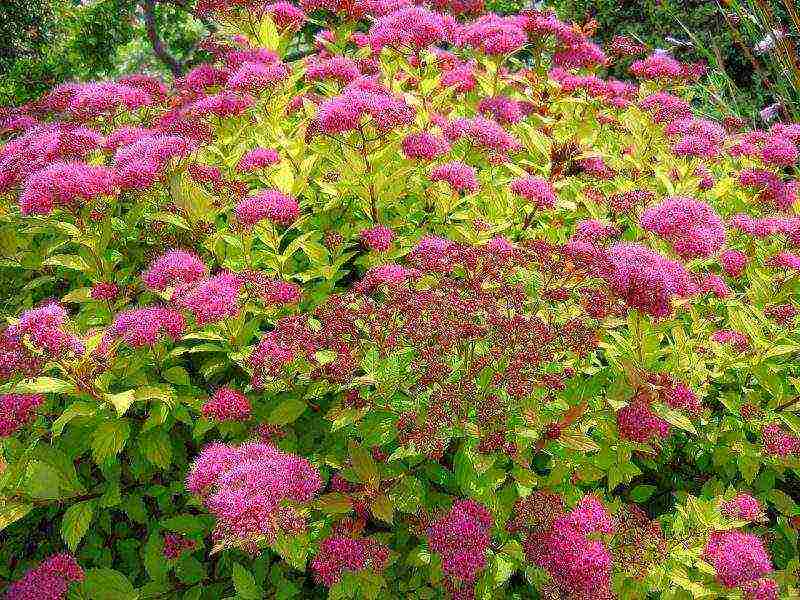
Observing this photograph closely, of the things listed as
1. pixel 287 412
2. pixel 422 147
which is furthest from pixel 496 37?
pixel 287 412

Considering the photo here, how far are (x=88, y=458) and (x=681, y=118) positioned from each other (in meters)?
2.74

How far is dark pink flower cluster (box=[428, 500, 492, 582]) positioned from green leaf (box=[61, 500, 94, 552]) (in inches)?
39.3

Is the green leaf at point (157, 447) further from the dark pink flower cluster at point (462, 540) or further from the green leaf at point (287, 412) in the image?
the dark pink flower cluster at point (462, 540)

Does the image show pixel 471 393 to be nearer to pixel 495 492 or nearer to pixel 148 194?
pixel 495 492

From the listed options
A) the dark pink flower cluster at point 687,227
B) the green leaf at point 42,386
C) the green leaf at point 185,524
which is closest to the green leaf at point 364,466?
the green leaf at point 185,524

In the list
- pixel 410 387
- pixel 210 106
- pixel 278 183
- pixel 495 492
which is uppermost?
pixel 210 106

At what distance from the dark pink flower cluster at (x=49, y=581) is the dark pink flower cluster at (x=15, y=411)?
37cm

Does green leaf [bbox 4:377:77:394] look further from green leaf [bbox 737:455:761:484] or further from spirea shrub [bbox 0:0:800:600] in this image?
green leaf [bbox 737:455:761:484]

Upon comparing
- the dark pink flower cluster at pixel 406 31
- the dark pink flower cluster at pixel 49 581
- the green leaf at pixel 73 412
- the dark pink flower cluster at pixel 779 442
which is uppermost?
the dark pink flower cluster at pixel 406 31

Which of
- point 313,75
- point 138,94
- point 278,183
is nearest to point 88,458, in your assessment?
point 278,183

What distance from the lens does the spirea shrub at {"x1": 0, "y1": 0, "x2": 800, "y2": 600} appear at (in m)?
1.51

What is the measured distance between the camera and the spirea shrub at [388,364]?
1.51 meters

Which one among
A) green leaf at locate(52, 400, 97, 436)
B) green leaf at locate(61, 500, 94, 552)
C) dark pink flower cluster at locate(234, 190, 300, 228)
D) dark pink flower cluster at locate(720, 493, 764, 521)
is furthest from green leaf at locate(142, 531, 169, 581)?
dark pink flower cluster at locate(720, 493, 764, 521)

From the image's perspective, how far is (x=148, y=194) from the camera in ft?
7.25
